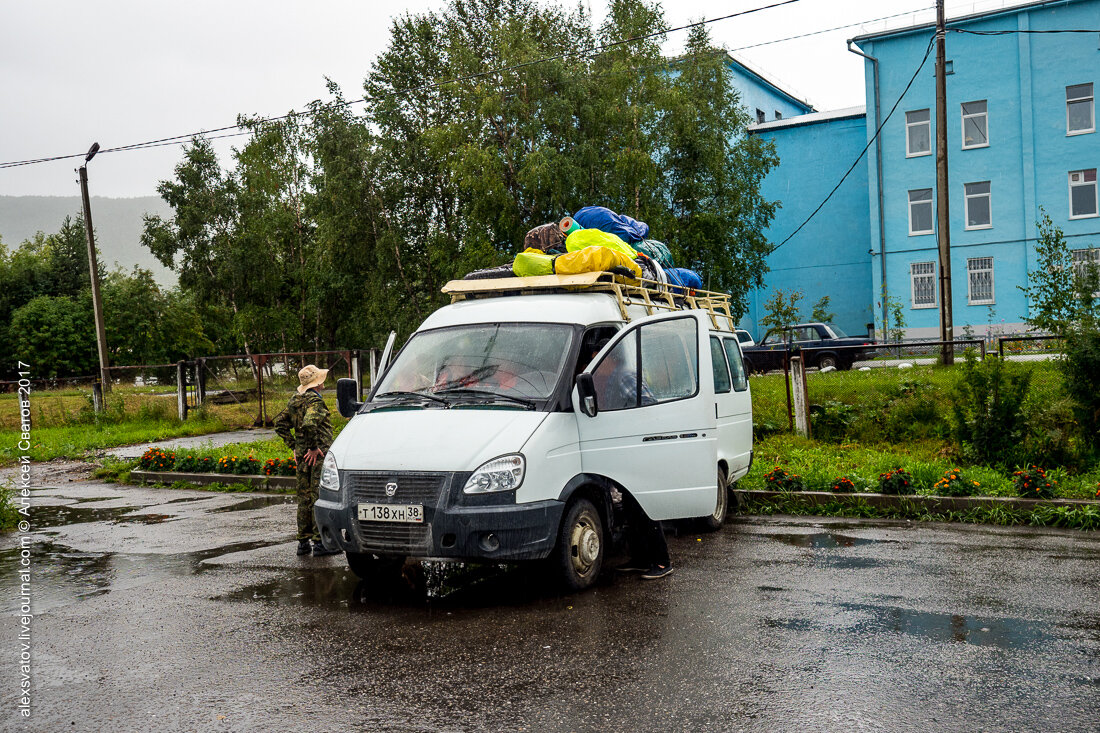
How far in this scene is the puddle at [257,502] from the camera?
1166 cm

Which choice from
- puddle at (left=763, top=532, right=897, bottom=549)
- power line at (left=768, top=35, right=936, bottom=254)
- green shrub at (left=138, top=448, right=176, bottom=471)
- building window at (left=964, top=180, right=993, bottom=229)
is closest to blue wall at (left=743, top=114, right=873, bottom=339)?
power line at (left=768, top=35, right=936, bottom=254)

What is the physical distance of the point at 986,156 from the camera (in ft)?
114

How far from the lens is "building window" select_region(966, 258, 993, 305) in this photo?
34594 millimetres

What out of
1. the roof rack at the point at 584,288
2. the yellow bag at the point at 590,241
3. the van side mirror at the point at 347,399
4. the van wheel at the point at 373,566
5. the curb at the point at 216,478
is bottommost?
the curb at the point at 216,478

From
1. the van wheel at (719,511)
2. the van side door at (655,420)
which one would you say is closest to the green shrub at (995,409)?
the van wheel at (719,511)

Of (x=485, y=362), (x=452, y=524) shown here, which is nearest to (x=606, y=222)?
(x=485, y=362)

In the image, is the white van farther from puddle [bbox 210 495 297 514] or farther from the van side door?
puddle [bbox 210 495 297 514]

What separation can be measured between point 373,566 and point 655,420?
7.94 ft

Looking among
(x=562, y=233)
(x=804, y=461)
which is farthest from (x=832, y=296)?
(x=562, y=233)

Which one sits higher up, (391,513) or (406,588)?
(391,513)

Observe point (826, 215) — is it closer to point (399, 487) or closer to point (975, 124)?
point (975, 124)

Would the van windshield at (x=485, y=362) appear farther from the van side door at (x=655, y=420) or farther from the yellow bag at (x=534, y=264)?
the yellow bag at (x=534, y=264)

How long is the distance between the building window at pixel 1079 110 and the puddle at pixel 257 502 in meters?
32.0

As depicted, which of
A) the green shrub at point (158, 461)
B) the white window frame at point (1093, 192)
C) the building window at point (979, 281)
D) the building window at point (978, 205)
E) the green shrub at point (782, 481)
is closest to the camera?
the green shrub at point (782, 481)
